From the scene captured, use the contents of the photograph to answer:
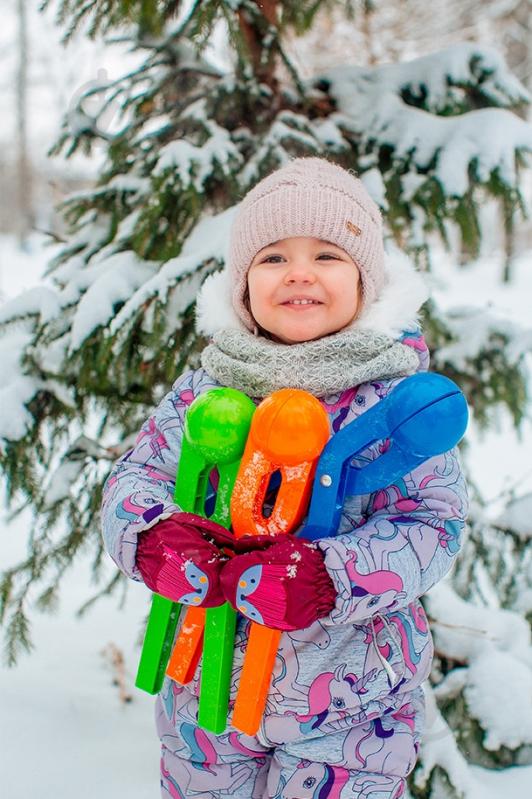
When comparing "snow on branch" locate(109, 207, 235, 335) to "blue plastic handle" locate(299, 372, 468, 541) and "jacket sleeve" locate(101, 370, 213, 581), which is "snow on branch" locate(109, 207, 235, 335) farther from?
"blue plastic handle" locate(299, 372, 468, 541)

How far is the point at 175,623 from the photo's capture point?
4.26ft

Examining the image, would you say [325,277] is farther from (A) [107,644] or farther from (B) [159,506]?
(A) [107,644]

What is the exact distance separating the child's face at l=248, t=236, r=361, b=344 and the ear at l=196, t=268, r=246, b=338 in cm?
9

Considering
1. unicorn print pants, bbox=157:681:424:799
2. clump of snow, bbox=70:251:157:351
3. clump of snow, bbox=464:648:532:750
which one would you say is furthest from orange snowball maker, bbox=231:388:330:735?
clump of snow, bbox=464:648:532:750

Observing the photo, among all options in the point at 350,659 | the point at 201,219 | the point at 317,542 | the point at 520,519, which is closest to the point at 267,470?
the point at 317,542

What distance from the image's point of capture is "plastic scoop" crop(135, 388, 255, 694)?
115 centimetres

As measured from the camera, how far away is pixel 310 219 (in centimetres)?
134

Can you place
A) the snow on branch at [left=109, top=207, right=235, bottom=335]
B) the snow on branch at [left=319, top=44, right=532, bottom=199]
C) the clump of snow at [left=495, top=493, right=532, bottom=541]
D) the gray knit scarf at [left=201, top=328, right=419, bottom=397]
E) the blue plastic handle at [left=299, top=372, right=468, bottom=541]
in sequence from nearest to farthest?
1. the blue plastic handle at [left=299, top=372, right=468, bottom=541]
2. the gray knit scarf at [left=201, top=328, right=419, bottom=397]
3. the snow on branch at [left=109, top=207, right=235, bottom=335]
4. the snow on branch at [left=319, top=44, right=532, bottom=199]
5. the clump of snow at [left=495, top=493, right=532, bottom=541]

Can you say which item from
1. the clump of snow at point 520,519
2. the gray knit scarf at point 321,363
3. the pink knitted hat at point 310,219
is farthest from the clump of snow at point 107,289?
the clump of snow at point 520,519

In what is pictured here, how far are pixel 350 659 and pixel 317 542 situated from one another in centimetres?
25

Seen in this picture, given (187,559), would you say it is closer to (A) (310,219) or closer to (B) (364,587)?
(B) (364,587)

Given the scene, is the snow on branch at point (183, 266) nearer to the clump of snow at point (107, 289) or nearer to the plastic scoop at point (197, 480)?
the clump of snow at point (107, 289)

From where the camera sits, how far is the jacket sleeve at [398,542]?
3.60 feet

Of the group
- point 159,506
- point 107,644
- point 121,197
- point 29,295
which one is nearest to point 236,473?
point 159,506
